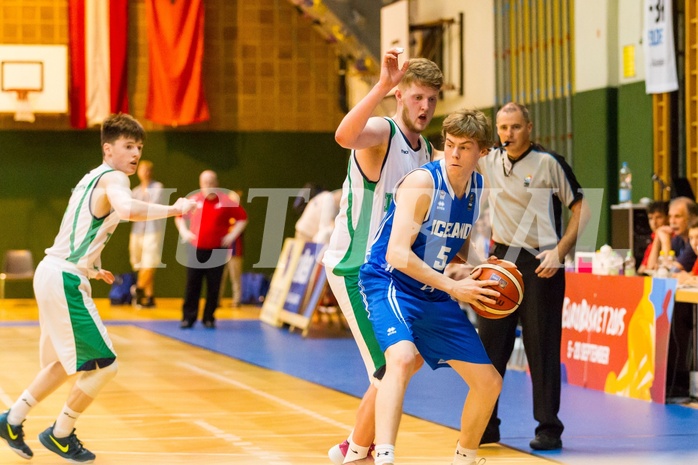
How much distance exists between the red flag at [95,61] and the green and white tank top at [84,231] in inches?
578

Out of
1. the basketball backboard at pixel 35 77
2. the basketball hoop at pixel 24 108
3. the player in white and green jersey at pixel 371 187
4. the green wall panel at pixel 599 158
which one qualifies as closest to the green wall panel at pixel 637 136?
the green wall panel at pixel 599 158

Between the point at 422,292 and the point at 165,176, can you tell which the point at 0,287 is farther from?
the point at 422,292

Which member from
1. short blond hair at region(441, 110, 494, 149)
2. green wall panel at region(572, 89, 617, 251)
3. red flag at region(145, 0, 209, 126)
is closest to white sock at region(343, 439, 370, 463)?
short blond hair at region(441, 110, 494, 149)

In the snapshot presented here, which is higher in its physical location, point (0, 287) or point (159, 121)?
point (159, 121)

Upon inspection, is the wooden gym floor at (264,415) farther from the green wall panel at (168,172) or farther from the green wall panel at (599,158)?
the green wall panel at (168,172)

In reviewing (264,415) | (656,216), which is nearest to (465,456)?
(264,415)

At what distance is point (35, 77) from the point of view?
20125mm

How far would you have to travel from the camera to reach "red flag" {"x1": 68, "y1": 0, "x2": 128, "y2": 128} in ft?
67.9

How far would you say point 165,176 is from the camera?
21359 millimetres

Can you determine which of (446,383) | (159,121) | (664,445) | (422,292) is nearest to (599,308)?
(446,383)

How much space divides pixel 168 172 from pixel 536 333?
15186 mm

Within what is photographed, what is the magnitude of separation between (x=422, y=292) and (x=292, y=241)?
11199 millimetres

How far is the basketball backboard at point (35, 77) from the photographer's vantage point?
19922 millimetres

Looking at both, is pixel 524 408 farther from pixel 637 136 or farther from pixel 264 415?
pixel 637 136
